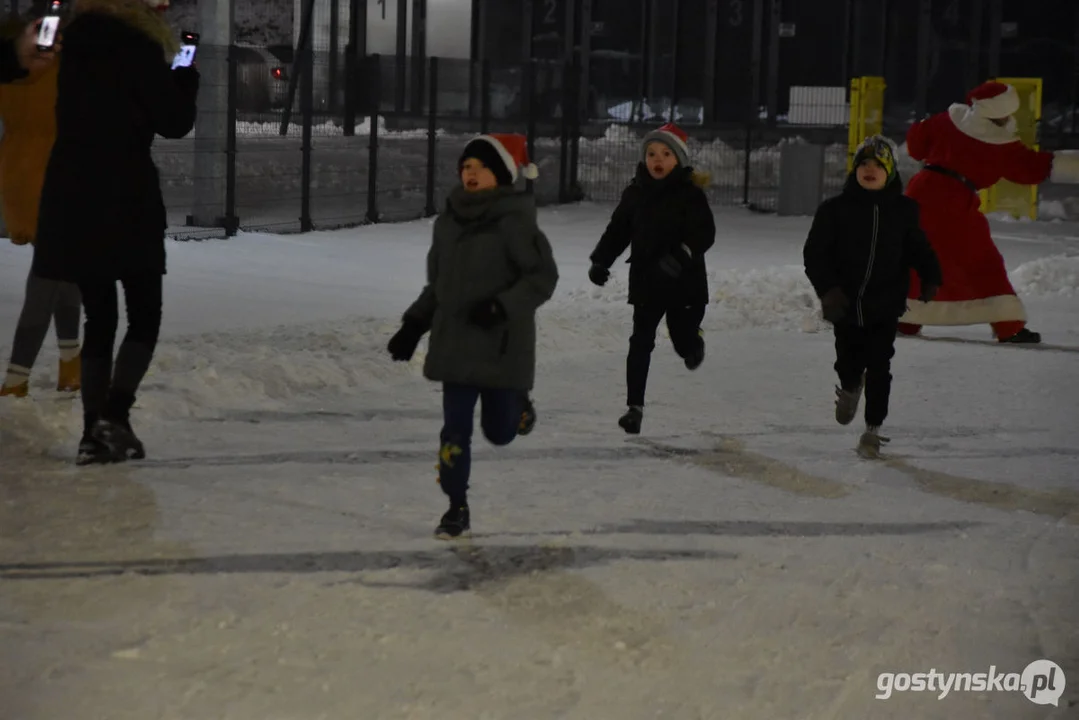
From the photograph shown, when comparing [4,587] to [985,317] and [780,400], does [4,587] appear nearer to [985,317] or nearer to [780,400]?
[780,400]

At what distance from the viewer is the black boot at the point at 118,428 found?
672 centimetres

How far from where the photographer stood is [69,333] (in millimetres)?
8008

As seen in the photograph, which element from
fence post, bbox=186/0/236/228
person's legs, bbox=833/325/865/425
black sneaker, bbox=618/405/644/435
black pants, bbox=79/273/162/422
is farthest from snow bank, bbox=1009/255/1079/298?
black pants, bbox=79/273/162/422

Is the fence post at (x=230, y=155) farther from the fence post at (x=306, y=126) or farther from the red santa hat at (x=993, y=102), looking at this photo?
the red santa hat at (x=993, y=102)

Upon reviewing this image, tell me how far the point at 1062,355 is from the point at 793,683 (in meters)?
7.23

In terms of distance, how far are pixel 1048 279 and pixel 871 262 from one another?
25.4 ft

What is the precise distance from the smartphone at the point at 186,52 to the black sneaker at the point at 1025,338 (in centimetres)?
657

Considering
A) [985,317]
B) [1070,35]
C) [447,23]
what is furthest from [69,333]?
[447,23]

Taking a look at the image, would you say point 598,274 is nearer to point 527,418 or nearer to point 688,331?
point 688,331

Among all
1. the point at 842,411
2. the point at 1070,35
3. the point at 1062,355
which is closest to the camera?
the point at 842,411

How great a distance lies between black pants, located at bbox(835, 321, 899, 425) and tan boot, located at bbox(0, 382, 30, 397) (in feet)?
12.0

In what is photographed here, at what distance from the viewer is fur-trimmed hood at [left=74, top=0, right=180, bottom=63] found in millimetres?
6637

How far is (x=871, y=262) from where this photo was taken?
297 inches

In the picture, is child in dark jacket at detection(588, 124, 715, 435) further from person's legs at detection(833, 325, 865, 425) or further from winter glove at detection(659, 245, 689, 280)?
person's legs at detection(833, 325, 865, 425)
